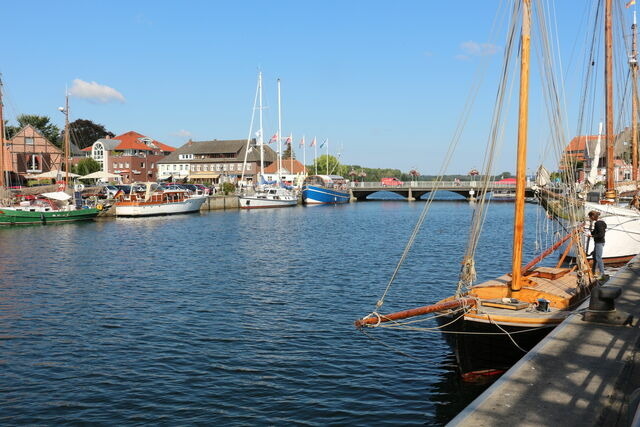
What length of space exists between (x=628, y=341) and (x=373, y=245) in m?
32.8

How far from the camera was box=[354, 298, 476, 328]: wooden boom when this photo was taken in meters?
12.2

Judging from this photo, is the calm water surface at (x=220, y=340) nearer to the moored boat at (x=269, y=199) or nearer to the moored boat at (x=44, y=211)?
the moored boat at (x=44, y=211)

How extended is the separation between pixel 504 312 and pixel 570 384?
401 cm

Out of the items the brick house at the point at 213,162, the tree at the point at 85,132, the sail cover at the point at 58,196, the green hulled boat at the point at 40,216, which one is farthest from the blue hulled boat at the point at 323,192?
the tree at the point at 85,132

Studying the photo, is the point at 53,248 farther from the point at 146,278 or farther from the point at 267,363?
the point at 267,363

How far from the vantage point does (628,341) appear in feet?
37.7

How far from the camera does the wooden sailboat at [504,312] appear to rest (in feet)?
42.2

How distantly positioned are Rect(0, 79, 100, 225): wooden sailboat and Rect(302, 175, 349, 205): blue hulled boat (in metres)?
47.7

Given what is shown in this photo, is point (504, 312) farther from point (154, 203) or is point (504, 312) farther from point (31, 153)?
point (31, 153)

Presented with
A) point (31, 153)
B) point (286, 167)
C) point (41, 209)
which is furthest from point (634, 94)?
point (286, 167)

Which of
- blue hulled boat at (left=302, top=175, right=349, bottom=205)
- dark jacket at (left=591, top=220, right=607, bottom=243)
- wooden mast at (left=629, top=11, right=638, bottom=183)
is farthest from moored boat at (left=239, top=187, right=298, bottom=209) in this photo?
dark jacket at (left=591, top=220, right=607, bottom=243)

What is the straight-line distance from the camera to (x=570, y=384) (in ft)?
30.3

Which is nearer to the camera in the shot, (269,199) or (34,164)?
(269,199)

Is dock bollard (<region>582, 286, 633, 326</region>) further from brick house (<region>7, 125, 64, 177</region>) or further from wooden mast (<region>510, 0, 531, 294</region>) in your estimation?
brick house (<region>7, 125, 64, 177</region>)
